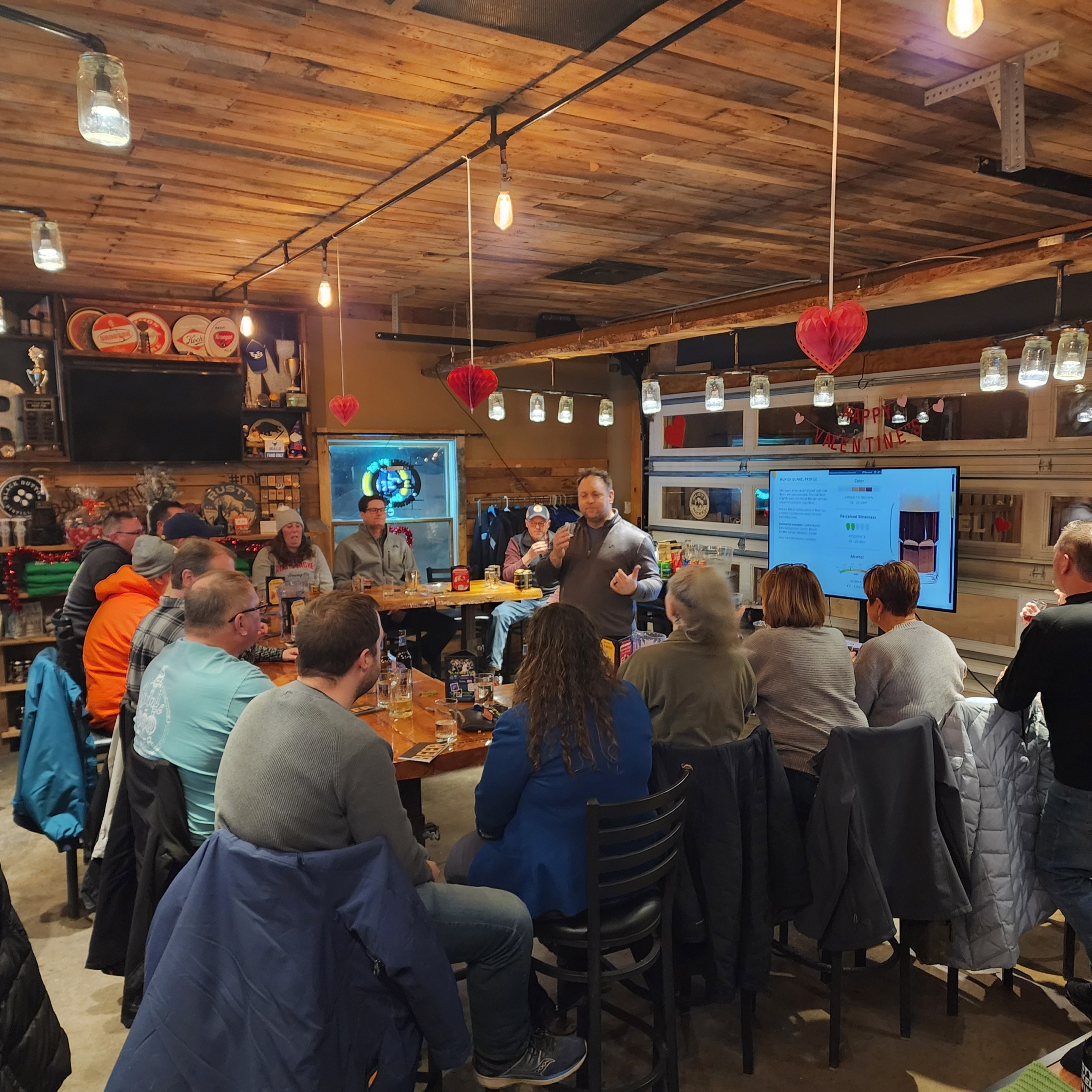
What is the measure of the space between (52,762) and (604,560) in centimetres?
288

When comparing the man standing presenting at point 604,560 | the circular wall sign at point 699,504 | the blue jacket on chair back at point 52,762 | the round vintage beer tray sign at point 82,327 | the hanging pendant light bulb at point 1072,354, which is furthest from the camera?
the circular wall sign at point 699,504

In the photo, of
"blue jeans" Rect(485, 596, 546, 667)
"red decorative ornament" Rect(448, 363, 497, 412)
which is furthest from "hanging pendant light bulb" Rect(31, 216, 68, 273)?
"blue jeans" Rect(485, 596, 546, 667)

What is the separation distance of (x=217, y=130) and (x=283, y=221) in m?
1.28

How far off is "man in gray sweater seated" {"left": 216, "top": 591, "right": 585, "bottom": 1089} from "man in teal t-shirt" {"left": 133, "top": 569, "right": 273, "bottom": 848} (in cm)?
42

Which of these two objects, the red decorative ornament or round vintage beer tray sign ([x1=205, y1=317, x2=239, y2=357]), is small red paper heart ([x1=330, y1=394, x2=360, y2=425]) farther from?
the red decorative ornament

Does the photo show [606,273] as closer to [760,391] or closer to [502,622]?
[760,391]

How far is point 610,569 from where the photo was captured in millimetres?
4828

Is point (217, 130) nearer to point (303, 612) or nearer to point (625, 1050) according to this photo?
point (303, 612)

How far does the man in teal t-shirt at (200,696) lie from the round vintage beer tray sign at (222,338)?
4791 mm

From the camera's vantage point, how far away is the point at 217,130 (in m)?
3.18

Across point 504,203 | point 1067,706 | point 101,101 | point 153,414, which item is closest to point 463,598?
point 153,414

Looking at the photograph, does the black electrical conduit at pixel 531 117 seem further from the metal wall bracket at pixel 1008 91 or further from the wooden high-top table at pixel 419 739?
the wooden high-top table at pixel 419 739

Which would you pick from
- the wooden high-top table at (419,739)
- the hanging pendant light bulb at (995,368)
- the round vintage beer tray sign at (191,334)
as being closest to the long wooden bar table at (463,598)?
the wooden high-top table at (419,739)

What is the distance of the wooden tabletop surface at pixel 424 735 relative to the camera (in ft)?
9.14
